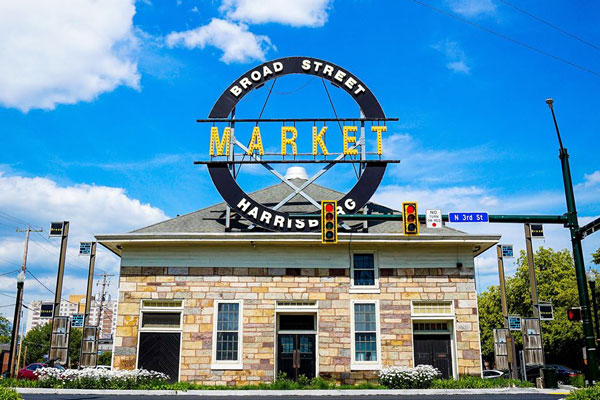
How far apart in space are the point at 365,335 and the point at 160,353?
7.64 meters

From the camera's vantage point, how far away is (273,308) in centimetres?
2009

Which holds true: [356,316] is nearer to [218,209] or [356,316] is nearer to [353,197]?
[353,197]

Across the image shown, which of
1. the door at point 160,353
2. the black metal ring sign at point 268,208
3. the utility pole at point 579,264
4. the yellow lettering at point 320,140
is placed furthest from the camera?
the yellow lettering at point 320,140

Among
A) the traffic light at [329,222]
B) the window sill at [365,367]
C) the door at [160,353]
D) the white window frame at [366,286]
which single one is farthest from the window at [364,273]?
the door at [160,353]

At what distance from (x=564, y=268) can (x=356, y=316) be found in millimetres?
34203

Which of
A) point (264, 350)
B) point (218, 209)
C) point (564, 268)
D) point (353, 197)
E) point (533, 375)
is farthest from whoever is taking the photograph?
point (564, 268)

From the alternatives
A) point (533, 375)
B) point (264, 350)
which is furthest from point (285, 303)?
point (533, 375)

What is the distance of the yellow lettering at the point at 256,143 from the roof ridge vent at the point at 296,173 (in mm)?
3688

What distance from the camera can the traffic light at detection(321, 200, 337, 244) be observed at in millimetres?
17484

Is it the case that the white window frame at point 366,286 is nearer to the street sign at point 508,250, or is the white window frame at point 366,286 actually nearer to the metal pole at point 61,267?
the street sign at point 508,250

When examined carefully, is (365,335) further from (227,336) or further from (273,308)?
(227,336)

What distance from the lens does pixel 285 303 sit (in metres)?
20.3

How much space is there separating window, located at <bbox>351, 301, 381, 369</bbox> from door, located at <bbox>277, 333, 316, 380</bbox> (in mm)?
1615

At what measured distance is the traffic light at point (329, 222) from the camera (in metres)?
17.5
